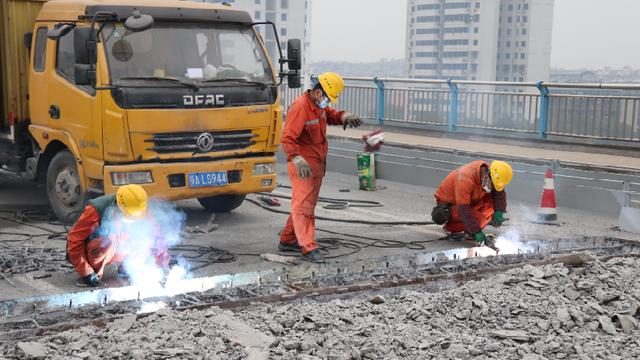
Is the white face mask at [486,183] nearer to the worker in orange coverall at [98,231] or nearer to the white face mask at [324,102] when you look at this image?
the white face mask at [324,102]

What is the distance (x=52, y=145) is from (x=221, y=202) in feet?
7.49

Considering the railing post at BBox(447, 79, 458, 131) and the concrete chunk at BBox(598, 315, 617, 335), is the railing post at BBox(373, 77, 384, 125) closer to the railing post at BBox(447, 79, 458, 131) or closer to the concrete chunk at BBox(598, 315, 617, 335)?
the railing post at BBox(447, 79, 458, 131)

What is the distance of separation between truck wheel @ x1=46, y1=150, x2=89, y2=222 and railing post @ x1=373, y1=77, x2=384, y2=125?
973 centimetres

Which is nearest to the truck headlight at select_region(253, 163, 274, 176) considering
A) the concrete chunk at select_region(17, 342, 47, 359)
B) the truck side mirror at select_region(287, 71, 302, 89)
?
the truck side mirror at select_region(287, 71, 302, 89)

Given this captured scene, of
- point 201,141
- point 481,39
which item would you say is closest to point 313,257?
point 201,141

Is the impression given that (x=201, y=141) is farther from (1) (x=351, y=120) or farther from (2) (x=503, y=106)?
(2) (x=503, y=106)

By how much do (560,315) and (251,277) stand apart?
272 cm

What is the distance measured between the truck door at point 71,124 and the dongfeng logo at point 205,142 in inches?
42.9

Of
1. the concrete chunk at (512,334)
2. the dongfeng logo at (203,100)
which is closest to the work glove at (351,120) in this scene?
the dongfeng logo at (203,100)

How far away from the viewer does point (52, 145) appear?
10758 millimetres

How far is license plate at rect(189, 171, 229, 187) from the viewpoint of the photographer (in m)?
10.1

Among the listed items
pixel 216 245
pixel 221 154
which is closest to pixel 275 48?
pixel 221 154

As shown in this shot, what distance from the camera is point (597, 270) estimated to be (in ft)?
26.9

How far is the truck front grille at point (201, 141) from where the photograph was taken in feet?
32.6
